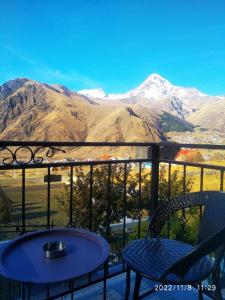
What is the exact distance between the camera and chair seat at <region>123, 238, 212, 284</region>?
1.33 meters

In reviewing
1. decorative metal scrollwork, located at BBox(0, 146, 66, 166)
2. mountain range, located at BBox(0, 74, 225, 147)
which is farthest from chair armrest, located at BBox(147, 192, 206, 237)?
mountain range, located at BBox(0, 74, 225, 147)

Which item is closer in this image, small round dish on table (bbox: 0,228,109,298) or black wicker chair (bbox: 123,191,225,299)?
small round dish on table (bbox: 0,228,109,298)

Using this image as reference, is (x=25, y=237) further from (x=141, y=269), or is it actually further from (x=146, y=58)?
(x=146, y=58)

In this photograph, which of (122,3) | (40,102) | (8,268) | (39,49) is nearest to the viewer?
(8,268)

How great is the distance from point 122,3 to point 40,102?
85.3m

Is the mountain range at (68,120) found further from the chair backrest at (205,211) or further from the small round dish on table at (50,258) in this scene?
the small round dish on table at (50,258)

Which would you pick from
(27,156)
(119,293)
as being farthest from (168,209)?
(27,156)

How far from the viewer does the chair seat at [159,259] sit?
1.33 metres

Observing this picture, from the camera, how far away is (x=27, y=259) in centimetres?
119

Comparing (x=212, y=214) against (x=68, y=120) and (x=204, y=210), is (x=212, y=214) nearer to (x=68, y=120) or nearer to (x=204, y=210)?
(x=204, y=210)

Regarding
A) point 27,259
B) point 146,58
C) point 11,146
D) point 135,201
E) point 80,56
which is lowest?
point 135,201

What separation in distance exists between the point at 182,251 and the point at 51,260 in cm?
84

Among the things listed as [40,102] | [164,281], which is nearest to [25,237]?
[164,281]

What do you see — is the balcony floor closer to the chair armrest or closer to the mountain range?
the chair armrest
